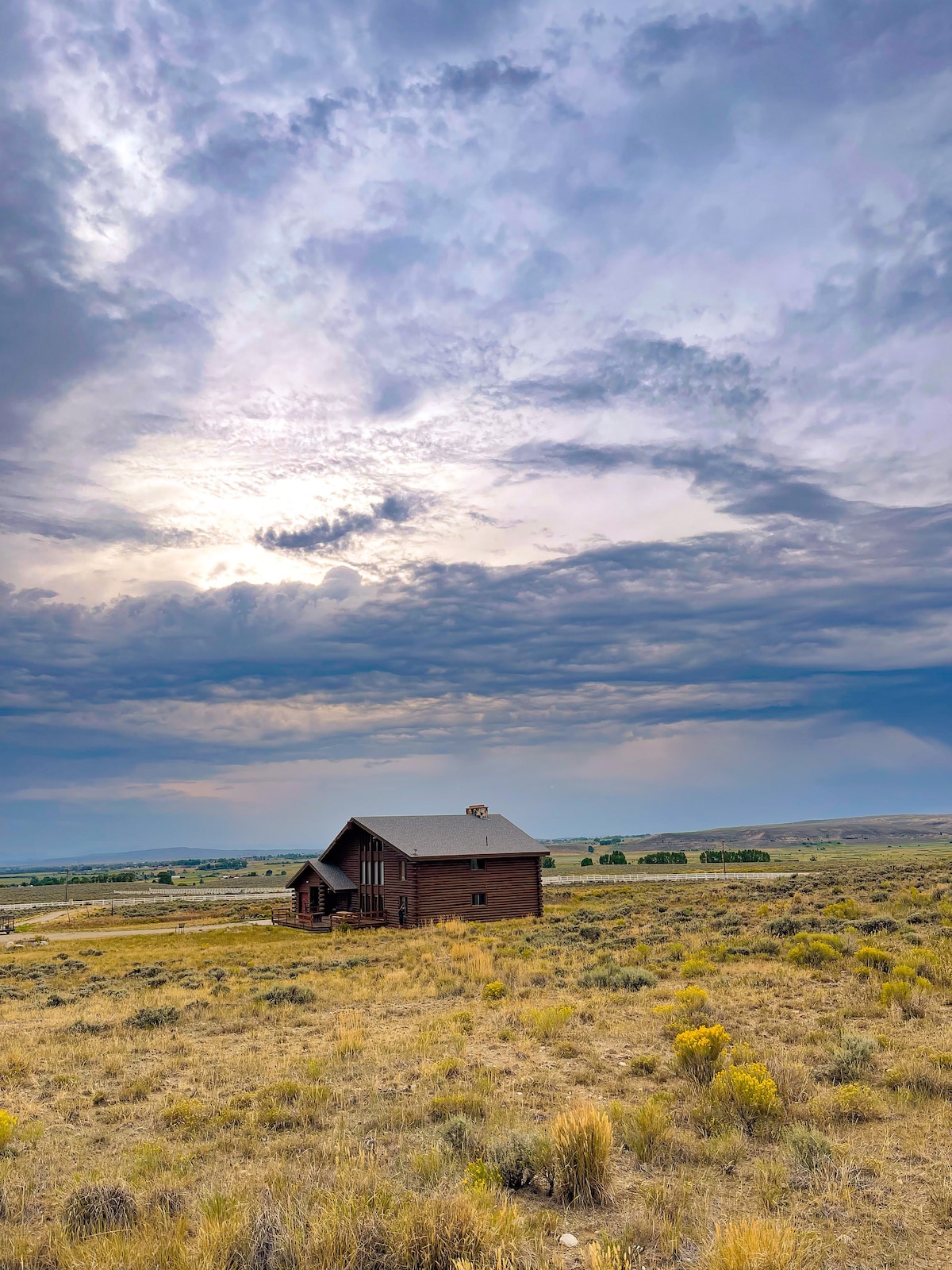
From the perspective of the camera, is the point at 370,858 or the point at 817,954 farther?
the point at 370,858

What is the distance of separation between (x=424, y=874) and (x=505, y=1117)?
118ft

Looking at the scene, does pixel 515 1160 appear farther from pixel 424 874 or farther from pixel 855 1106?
pixel 424 874

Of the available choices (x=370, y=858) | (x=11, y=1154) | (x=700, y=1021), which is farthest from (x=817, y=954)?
(x=370, y=858)

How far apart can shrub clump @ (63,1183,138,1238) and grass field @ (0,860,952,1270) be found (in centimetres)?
3

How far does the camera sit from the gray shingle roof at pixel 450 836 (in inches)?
1813

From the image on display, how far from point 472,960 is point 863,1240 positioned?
769 inches

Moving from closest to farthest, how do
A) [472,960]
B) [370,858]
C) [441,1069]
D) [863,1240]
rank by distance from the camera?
[863,1240] → [441,1069] → [472,960] → [370,858]

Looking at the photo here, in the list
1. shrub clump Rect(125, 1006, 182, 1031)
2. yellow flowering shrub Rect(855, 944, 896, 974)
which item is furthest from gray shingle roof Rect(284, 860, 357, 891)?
yellow flowering shrub Rect(855, 944, 896, 974)

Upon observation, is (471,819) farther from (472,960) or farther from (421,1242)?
(421,1242)

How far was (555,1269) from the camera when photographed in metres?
6.57

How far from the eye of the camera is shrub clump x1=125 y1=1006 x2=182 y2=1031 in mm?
18312

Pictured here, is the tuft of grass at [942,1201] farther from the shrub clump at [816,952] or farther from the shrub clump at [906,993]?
the shrub clump at [816,952]

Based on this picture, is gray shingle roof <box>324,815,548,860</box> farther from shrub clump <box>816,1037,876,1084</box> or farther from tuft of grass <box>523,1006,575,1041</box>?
shrub clump <box>816,1037,876,1084</box>

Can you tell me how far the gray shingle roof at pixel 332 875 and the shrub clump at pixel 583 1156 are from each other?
141ft
